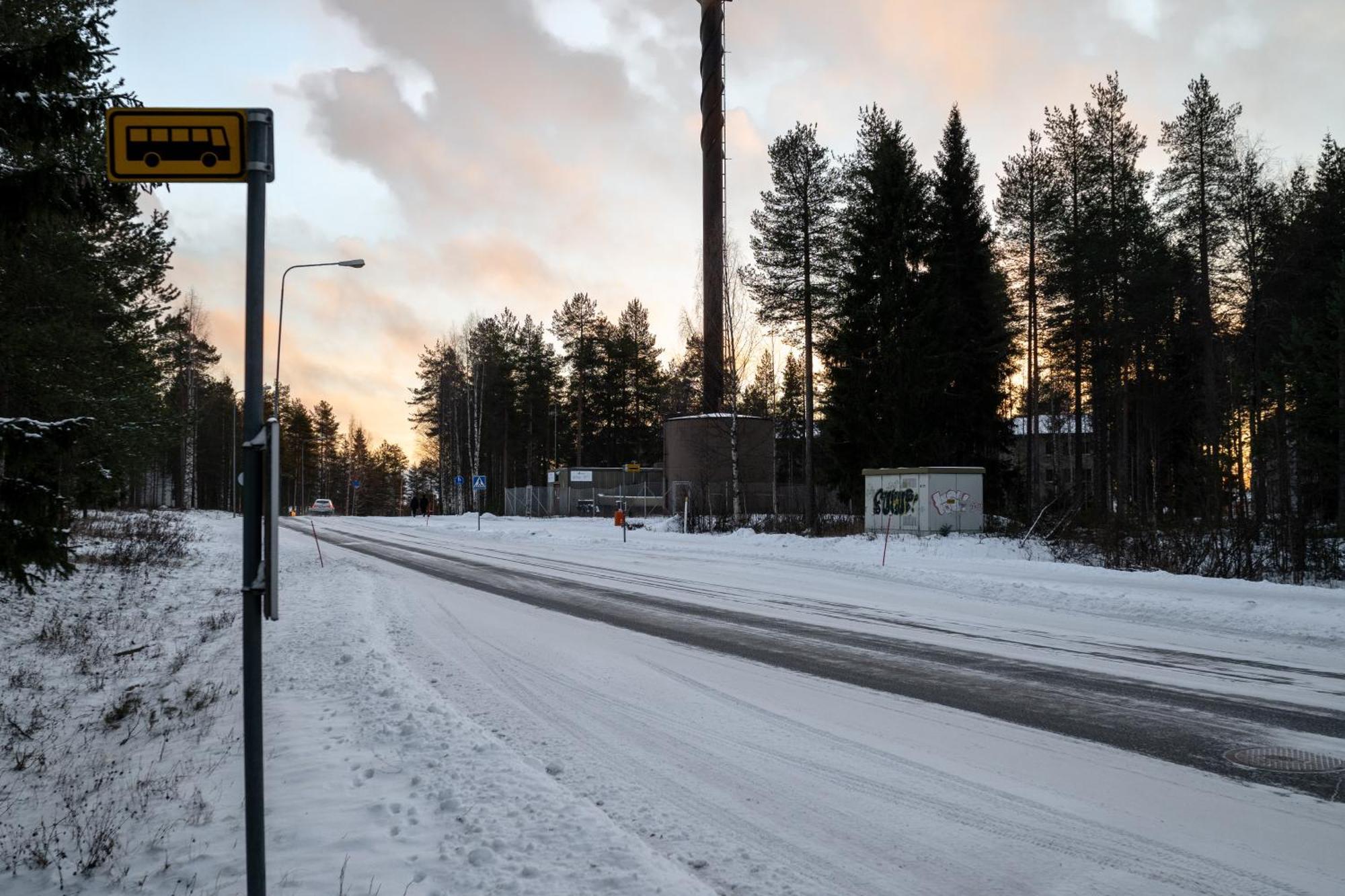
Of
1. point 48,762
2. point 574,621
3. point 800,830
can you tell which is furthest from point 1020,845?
point 574,621

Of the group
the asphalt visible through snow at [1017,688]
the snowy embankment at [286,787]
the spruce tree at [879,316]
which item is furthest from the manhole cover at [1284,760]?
the spruce tree at [879,316]

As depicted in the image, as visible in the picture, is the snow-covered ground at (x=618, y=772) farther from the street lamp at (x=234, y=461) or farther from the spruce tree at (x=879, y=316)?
the street lamp at (x=234, y=461)

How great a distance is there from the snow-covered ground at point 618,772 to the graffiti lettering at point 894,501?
13708 millimetres

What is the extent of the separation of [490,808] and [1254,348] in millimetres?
38519

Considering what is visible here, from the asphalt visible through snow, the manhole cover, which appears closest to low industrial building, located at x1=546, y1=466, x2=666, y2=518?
the asphalt visible through snow

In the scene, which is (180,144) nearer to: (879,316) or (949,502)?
(949,502)

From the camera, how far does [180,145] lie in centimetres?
299

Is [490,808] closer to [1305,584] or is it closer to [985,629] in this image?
[985,629]

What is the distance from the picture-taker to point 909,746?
546cm

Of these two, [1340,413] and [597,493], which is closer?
[1340,413]

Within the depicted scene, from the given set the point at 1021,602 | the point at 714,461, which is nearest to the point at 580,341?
the point at 714,461

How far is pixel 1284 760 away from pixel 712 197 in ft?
145

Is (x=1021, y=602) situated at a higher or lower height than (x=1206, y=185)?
lower

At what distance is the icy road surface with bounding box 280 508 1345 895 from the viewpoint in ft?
12.5
